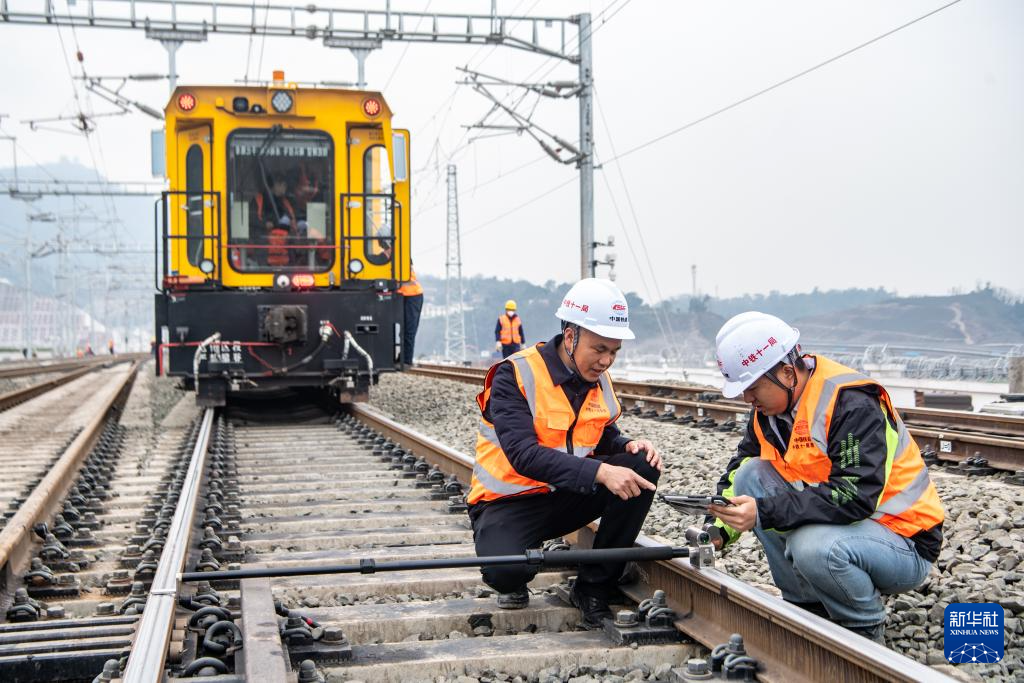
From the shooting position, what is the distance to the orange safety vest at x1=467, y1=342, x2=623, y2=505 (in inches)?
155

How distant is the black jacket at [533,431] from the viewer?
12.2 ft

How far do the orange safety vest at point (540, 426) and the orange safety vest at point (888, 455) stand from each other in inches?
35.6

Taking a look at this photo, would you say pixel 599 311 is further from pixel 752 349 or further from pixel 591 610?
pixel 591 610

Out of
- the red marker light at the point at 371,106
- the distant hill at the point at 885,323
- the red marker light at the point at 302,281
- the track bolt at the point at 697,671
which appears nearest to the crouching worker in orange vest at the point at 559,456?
the track bolt at the point at 697,671

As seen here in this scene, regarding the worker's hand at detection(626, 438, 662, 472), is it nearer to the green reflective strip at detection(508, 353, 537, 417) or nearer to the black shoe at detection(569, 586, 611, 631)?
the green reflective strip at detection(508, 353, 537, 417)

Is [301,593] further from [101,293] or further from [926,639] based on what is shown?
[101,293]

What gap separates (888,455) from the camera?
3.20m

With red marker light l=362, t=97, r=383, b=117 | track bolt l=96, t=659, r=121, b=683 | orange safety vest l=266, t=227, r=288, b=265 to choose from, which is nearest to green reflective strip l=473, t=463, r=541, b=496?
track bolt l=96, t=659, r=121, b=683

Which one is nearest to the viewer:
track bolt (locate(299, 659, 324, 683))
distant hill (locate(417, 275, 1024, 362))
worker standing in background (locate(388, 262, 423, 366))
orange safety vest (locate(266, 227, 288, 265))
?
track bolt (locate(299, 659, 324, 683))

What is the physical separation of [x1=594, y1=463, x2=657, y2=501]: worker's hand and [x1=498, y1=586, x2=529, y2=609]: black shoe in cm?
57

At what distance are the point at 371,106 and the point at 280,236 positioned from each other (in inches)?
66.5

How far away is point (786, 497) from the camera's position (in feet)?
10.9

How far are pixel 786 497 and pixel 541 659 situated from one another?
0.92m

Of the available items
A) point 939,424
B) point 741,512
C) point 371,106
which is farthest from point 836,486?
point 371,106
